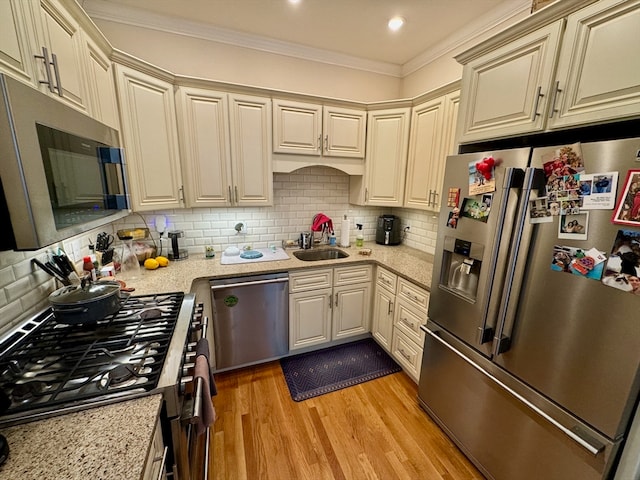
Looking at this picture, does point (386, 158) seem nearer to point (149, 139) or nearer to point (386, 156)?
point (386, 156)

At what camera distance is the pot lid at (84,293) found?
103 centimetres

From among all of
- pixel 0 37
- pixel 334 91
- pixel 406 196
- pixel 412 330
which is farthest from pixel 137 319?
pixel 334 91

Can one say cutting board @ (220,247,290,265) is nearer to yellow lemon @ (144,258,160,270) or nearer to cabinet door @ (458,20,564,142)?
yellow lemon @ (144,258,160,270)

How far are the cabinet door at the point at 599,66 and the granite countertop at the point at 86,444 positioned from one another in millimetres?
1864

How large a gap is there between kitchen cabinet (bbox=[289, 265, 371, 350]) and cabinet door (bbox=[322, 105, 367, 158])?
1.12 m

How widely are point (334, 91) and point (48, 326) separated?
2.78 metres

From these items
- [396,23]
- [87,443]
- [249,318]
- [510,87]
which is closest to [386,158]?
[396,23]

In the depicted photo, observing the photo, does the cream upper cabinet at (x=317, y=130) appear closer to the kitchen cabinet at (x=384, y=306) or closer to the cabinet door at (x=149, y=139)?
the cabinet door at (x=149, y=139)

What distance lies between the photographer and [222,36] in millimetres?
2199

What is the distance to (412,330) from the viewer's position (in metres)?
2.06

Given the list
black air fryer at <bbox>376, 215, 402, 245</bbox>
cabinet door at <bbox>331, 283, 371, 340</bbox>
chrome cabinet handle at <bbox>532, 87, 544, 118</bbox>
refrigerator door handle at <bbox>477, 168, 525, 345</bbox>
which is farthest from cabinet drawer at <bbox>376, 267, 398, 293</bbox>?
chrome cabinet handle at <bbox>532, 87, 544, 118</bbox>

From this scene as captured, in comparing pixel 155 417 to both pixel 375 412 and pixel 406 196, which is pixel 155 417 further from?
→ pixel 406 196

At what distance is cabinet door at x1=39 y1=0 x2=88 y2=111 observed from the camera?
100 centimetres

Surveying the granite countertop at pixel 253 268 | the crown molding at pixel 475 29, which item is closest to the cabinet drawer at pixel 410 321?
the granite countertop at pixel 253 268
